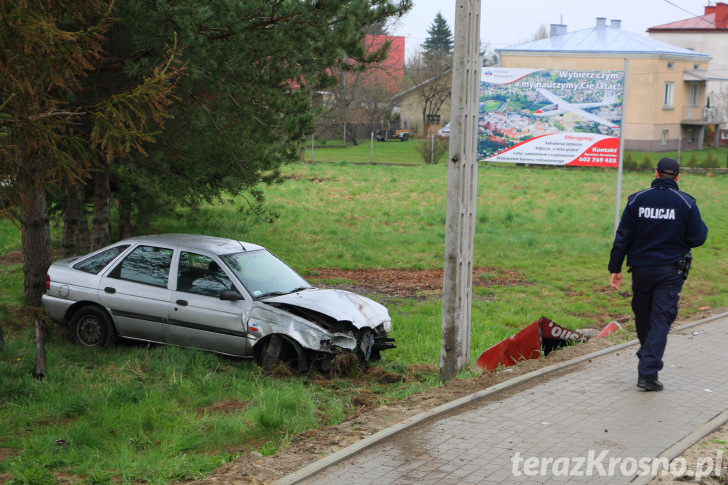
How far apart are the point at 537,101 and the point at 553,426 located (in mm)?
11332

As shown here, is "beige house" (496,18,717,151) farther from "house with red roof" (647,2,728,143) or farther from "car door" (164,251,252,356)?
"car door" (164,251,252,356)

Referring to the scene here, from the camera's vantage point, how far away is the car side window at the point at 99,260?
973cm

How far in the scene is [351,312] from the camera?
8.76 meters

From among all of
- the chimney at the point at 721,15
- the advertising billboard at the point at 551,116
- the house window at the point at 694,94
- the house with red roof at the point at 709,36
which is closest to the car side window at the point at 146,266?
the advertising billboard at the point at 551,116

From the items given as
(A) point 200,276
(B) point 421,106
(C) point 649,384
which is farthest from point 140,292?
(B) point 421,106

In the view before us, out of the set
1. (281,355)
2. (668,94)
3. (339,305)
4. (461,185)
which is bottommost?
(281,355)

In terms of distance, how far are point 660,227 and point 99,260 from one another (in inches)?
258

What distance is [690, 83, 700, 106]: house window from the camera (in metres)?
56.9

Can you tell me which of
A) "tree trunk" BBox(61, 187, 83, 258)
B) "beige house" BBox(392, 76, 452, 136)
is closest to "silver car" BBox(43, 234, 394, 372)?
"tree trunk" BBox(61, 187, 83, 258)

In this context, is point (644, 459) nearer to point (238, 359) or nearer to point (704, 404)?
point (704, 404)

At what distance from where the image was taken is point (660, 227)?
273 inches

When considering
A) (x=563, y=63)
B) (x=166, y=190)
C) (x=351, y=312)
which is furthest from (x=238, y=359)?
(x=563, y=63)

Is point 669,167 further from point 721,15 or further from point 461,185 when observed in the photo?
point 721,15

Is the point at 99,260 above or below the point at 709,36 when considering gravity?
below
